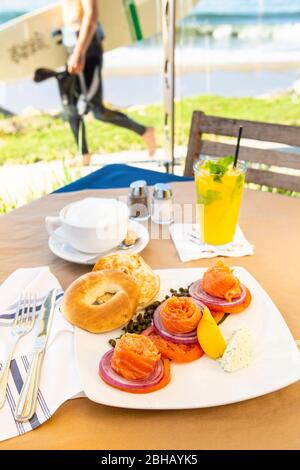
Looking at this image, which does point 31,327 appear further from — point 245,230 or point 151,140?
point 151,140

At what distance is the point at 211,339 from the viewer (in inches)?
27.0

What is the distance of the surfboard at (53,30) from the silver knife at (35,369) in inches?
91.9

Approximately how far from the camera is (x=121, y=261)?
881 millimetres

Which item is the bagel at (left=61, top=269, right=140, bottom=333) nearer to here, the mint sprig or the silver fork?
the silver fork

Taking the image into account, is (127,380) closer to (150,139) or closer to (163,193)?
(163,193)

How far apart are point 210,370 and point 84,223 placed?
43cm

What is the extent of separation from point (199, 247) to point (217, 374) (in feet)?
1.38

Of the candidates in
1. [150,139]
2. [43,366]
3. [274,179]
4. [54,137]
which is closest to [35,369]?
[43,366]

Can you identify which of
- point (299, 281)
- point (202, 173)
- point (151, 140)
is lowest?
point (151, 140)

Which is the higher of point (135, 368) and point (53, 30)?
point (53, 30)

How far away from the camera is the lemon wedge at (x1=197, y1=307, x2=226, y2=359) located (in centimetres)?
69

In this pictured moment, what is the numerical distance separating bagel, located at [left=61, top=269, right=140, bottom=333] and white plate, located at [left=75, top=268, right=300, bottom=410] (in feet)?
0.06

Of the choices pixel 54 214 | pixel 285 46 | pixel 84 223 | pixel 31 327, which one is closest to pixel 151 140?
pixel 285 46

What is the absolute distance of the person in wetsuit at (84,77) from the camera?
2.74 meters
